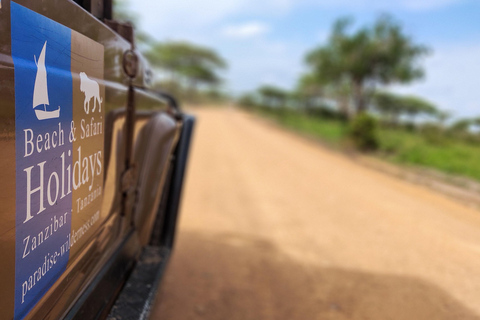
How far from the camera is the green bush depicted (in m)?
12.6

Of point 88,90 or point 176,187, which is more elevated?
point 88,90

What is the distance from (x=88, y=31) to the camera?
1269mm

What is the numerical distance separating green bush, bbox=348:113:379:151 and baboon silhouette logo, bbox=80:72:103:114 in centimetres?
1213

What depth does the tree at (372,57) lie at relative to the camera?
57.0ft

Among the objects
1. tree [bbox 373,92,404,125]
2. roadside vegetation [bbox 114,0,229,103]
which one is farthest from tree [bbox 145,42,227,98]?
tree [bbox 373,92,404,125]

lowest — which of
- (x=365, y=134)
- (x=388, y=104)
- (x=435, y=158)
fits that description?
(x=435, y=158)

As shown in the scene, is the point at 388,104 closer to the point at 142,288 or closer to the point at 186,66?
the point at 186,66

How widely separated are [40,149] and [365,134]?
41.3 feet

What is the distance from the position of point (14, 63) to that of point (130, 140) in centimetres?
102

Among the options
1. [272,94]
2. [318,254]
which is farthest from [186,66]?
[318,254]

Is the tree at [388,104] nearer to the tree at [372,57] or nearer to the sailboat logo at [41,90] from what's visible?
the tree at [372,57]

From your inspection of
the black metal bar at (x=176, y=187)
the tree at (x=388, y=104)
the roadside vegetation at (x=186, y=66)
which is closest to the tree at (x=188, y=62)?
the roadside vegetation at (x=186, y=66)

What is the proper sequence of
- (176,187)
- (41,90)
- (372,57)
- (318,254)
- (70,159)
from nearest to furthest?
1. (41,90)
2. (70,159)
3. (176,187)
4. (318,254)
5. (372,57)

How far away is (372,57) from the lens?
59.1ft
